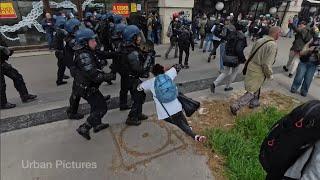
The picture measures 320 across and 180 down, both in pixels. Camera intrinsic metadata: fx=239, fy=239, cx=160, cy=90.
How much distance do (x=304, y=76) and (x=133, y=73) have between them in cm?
438

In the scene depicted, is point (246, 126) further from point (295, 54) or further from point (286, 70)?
point (286, 70)

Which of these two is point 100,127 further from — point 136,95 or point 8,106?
point 8,106

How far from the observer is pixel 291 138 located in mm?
1455

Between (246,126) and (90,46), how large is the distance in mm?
2992

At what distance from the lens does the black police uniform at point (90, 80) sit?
133 inches

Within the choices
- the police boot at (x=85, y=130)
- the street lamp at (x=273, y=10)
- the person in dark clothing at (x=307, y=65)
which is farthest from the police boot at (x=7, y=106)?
the street lamp at (x=273, y=10)

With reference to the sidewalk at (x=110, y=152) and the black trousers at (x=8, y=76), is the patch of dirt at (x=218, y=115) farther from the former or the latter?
the black trousers at (x=8, y=76)

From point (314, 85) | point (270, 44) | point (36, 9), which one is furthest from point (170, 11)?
point (270, 44)

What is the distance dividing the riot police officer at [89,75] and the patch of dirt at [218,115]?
1.69 m

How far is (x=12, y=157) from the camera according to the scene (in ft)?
11.6

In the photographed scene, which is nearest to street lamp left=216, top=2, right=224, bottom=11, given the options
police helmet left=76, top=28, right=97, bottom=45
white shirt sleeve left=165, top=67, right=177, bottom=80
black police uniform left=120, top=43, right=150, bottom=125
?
black police uniform left=120, top=43, right=150, bottom=125

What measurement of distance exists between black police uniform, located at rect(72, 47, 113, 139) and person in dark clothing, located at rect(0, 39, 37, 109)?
5.94ft

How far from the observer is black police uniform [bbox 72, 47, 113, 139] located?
3371 mm

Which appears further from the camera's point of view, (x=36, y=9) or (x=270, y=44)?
(x=36, y=9)
